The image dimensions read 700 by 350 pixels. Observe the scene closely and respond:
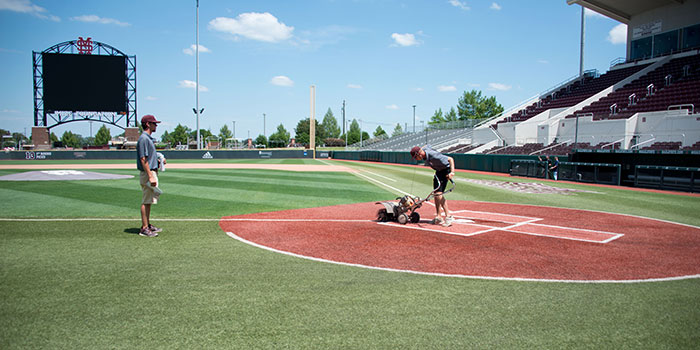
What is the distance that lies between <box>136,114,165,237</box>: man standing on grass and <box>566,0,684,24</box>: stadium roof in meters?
43.0

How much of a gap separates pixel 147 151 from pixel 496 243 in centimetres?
658

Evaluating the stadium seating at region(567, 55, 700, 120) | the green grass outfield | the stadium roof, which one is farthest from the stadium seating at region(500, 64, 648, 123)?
the green grass outfield

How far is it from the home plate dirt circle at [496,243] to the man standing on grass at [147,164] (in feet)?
5.19

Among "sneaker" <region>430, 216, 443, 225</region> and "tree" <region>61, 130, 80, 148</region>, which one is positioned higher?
"tree" <region>61, 130, 80, 148</region>

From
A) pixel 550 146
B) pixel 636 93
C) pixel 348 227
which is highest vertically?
pixel 636 93

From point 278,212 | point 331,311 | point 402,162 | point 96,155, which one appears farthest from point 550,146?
point 96,155

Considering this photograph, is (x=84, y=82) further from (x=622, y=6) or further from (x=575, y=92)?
(x=622, y=6)

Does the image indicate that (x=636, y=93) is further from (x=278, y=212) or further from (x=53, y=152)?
(x=53, y=152)

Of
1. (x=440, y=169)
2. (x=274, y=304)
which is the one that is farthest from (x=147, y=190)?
(x=440, y=169)

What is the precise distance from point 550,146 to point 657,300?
98.4 ft

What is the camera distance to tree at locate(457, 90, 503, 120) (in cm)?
7988

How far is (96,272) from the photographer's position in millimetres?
5062

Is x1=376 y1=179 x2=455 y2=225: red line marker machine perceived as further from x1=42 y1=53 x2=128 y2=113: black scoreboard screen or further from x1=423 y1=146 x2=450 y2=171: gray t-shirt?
x1=42 y1=53 x2=128 y2=113: black scoreboard screen

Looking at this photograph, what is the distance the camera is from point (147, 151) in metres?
7.07
